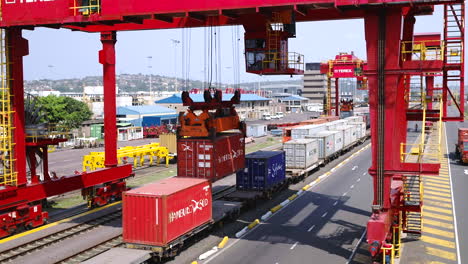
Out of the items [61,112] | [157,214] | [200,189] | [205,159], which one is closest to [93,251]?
[157,214]

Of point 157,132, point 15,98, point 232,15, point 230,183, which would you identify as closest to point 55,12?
point 15,98

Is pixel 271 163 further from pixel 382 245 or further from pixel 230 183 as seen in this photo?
pixel 382 245

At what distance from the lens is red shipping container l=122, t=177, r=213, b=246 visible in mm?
21266

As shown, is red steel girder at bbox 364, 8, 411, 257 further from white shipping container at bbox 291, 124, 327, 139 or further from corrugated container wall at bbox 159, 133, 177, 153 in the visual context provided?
corrugated container wall at bbox 159, 133, 177, 153

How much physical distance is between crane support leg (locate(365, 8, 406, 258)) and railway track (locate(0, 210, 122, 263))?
16553 millimetres

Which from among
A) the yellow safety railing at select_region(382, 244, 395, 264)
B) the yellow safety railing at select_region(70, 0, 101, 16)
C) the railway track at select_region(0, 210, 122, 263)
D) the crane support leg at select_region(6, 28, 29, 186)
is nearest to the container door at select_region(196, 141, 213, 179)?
the railway track at select_region(0, 210, 122, 263)

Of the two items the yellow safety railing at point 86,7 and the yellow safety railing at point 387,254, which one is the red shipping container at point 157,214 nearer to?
the yellow safety railing at point 387,254

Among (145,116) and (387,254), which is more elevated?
(145,116)

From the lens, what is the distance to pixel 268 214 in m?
31.1

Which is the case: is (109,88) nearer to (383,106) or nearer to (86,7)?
(86,7)

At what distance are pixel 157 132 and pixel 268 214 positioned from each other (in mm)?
60405

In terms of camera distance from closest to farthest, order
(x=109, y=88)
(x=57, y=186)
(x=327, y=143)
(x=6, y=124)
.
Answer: (x=6, y=124) < (x=57, y=186) < (x=109, y=88) < (x=327, y=143)

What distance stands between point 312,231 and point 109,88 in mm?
16612

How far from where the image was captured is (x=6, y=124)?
2717 cm
